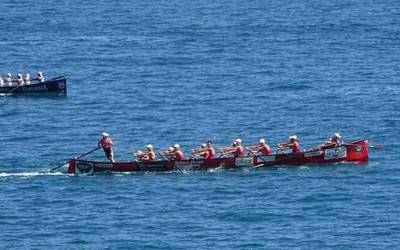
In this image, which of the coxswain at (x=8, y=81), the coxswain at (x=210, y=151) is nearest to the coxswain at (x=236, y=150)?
the coxswain at (x=210, y=151)

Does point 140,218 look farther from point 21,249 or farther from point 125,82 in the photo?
point 125,82

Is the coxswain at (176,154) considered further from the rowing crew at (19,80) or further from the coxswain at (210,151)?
the rowing crew at (19,80)

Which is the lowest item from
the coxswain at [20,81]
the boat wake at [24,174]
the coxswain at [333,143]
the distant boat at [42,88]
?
the boat wake at [24,174]

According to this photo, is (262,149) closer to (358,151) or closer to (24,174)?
(358,151)

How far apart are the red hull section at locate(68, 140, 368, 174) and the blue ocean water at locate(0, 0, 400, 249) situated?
0.67m

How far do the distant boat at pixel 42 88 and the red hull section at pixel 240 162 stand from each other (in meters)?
31.7

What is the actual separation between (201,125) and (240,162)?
17807mm

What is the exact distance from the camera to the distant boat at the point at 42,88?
470 feet

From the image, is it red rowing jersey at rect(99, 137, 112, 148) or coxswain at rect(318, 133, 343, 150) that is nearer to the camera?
red rowing jersey at rect(99, 137, 112, 148)

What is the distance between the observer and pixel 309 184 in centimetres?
10962

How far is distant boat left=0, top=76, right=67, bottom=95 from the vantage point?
143125mm

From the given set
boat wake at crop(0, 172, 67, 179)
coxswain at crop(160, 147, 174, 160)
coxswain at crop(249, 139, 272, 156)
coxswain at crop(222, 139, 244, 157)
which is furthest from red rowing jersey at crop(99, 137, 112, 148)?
coxswain at crop(249, 139, 272, 156)

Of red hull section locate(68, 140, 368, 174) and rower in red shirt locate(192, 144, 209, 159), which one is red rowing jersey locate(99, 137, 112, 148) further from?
rower in red shirt locate(192, 144, 209, 159)

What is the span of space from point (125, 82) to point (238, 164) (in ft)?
134
